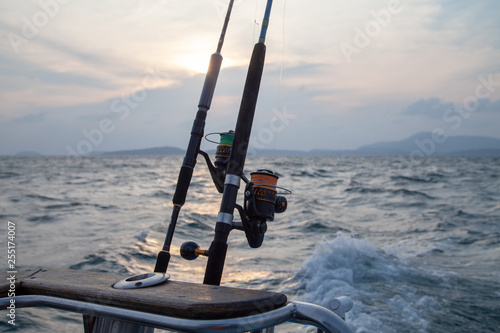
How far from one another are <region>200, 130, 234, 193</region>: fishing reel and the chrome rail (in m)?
1.11

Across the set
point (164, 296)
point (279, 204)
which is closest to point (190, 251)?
point (279, 204)

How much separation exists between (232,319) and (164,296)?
0.59ft

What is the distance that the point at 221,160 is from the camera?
2211 mm

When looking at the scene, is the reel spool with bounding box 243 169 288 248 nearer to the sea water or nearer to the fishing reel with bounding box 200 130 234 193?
the fishing reel with bounding box 200 130 234 193

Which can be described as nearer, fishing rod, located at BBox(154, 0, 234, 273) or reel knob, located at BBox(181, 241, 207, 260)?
reel knob, located at BBox(181, 241, 207, 260)

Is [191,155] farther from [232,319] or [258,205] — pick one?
[232,319]

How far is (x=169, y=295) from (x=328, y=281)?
182 inches

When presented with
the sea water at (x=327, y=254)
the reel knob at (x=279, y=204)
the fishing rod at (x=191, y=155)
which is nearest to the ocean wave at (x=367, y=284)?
the sea water at (x=327, y=254)

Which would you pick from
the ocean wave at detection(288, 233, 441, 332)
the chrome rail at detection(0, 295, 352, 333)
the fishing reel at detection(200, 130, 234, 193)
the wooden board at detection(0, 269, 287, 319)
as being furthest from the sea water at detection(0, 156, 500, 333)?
the chrome rail at detection(0, 295, 352, 333)

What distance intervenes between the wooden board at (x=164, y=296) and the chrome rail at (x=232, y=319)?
0.01 metres

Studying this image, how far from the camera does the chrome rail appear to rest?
36.7 inches

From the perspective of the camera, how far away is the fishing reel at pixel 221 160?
2160mm

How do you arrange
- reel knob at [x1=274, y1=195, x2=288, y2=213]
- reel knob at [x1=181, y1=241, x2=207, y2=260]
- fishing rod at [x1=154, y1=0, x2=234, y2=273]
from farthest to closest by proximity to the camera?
reel knob at [x1=274, y1=195, x2=288, y2=213]
fishing rod at [x1=154, y1=0, x2=234, y2=273]
reel knob at [x1=181, y1=241, x2=207, y2=260]

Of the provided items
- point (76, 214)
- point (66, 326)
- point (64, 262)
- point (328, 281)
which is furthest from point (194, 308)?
point (76, 214)
